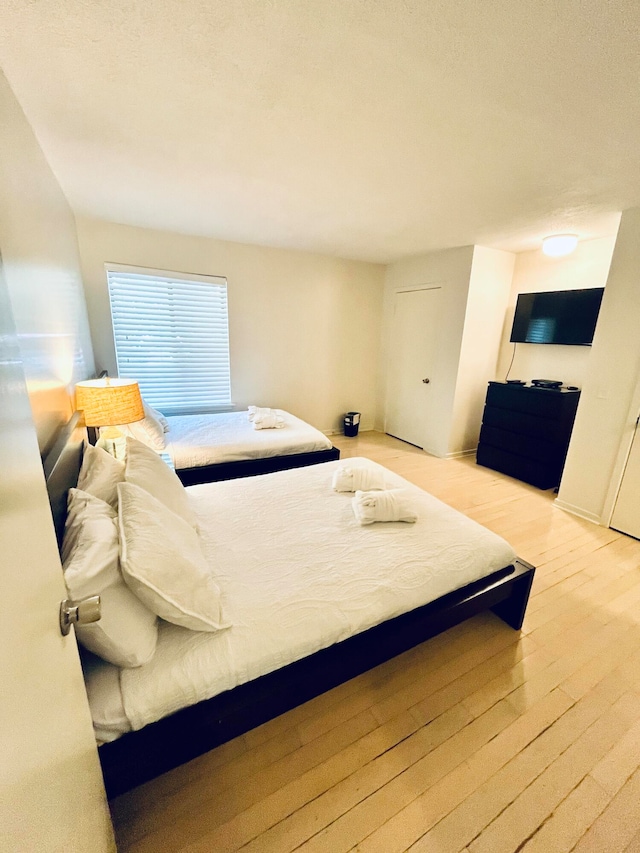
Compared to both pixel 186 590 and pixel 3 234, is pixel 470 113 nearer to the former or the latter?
pixel 3 234

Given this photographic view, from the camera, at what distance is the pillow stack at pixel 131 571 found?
971 millimetres

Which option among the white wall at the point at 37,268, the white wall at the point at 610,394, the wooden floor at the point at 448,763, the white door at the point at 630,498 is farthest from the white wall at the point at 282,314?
the wooden floor at the point at 448,763

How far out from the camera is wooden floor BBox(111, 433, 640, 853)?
106cm

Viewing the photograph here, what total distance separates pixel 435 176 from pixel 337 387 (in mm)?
3018

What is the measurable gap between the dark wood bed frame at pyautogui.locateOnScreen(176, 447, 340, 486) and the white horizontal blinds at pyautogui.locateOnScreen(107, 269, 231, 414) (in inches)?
59.5

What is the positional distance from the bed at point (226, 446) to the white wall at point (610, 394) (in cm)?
215

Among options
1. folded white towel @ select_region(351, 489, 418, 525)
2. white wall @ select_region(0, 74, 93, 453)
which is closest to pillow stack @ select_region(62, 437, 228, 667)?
white wall @ select_region(0, 74, 93, 453)

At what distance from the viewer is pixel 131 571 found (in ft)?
3.40

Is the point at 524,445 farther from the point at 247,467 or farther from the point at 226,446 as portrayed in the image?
the point at 226,446

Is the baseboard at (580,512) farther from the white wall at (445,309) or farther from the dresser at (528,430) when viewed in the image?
the white wall at (445,309)

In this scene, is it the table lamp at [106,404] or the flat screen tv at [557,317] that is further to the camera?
the flat screen tv at [557,317]

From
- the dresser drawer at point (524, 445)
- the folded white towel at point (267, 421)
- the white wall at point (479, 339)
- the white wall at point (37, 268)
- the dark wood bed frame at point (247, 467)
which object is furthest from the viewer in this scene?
the white wall at point (479, 339)

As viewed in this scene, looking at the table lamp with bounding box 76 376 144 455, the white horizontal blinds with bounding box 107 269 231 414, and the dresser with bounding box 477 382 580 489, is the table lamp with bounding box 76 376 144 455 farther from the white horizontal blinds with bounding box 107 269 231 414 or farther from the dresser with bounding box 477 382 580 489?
the dresser with bounding box 477 382 580 489

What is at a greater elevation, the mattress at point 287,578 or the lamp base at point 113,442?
the lamp base at point 113,442
